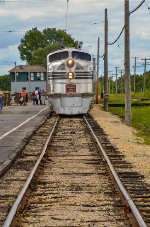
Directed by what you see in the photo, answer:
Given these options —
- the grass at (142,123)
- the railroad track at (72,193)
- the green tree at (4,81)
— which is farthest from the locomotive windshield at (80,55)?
the green tree at (4,81)

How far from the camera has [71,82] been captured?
2972cm

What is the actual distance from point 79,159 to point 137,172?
2421 millimetres

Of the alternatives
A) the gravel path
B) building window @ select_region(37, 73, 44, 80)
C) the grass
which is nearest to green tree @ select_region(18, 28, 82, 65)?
building window @ select_region(37, 73, 44, 80)

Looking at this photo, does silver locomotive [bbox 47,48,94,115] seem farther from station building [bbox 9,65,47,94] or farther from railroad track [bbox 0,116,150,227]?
station building [bbox 9,65,47,94]

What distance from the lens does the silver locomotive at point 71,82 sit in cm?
2953

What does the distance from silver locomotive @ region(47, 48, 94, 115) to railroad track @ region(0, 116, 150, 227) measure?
45.0 ft

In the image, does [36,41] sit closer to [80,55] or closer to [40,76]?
[40,76]

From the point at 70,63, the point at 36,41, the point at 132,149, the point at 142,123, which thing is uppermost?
the point at 36,41

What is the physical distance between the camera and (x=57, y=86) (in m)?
29.8

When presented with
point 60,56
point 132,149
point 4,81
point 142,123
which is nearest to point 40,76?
point 4,81

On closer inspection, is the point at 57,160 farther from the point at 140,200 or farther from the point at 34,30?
the point at 34,30

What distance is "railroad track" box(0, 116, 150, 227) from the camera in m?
7.57

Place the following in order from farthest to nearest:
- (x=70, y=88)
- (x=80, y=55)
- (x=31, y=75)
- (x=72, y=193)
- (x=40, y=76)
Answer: (x=31, y=75), (x=40, y=76), (x=80, y=55), (x=70, y=88), (x=72, y=193)

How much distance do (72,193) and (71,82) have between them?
20.5 meters
